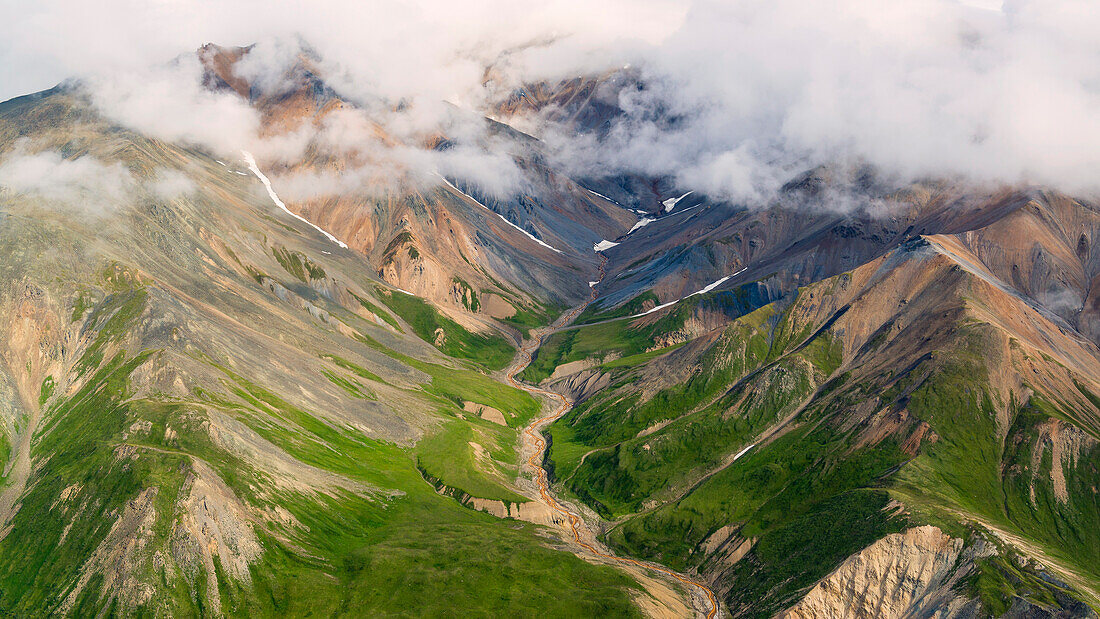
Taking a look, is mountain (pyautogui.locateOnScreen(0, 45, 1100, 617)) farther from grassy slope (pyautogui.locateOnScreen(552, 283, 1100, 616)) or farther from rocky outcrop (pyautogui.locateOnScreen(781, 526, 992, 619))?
grassy slope (pyautogui.locateOnScreen(552, 283, 1100, 616))

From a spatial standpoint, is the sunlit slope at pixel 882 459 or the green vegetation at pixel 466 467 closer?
the sunlit slope at pixel 882 459

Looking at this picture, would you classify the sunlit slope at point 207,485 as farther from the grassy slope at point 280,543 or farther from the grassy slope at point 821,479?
the grassy slope at point 821,479

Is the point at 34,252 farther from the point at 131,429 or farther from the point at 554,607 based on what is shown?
the point at 554,607

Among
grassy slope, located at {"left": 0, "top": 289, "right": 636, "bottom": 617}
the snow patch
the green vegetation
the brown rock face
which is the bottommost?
the snow patch

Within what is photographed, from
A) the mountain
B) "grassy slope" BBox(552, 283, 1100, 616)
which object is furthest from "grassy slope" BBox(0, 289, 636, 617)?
"grassy slope" BBox(552, 283, 1100, 616)

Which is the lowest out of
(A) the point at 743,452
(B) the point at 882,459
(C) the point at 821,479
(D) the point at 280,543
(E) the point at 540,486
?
(E) the point at 540,486

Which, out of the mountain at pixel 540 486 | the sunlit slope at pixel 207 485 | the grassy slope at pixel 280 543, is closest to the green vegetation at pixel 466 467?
the sunlit slope at pixel 207 485

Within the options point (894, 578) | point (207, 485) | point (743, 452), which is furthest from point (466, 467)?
point (894, 578)

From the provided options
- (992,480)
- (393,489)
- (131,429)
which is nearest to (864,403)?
(992,480)

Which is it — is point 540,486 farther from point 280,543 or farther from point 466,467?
point 280,543

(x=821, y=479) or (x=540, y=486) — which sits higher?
(x=821, y=479)

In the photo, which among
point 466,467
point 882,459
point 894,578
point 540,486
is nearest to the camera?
point 894,578
